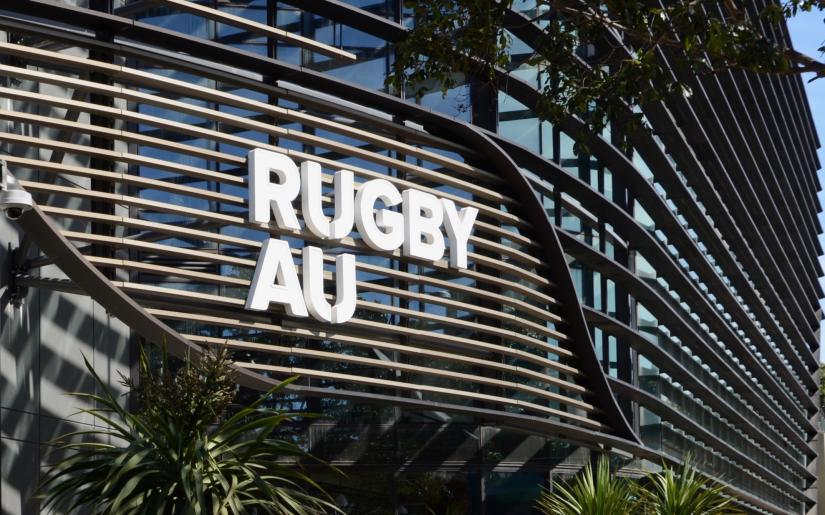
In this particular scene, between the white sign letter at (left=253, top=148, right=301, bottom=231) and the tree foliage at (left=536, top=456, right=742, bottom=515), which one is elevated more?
the white sign letter at (left=253, top=148, right=301, bottom=231)

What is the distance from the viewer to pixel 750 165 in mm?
38594

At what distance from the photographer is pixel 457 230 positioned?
16516mm

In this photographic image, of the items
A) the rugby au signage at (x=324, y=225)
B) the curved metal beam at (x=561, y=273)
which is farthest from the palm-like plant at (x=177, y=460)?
the curved metal beam at (x=561, y=273)

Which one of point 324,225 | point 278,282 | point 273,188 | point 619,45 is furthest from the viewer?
point 324,225

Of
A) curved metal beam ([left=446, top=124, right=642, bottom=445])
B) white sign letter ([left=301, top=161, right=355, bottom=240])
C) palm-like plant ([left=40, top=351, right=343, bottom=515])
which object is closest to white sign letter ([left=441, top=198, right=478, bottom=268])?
curved metal beam ([left=446, top=124, right=642, bottom=445])

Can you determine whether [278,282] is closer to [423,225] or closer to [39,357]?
[423,225]

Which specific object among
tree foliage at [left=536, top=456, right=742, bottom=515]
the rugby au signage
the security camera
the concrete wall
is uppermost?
the rugby au signage

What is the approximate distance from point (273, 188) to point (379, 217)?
6.00 feet

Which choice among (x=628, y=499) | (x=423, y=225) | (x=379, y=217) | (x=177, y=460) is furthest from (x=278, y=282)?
(x=628, y=499)

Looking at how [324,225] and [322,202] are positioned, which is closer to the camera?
[324,225]

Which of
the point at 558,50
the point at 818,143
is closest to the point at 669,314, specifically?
the point at 558,50

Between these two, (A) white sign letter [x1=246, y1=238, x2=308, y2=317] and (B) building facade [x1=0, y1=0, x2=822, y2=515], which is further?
(A) white sign letter [x1=246, y1=238, x2=308, y2=317]

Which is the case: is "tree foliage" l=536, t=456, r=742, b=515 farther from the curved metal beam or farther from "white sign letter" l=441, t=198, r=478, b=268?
"white sign letter" l=441, t=198, r=478, b=268

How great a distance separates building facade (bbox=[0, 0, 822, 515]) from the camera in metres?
12.9
